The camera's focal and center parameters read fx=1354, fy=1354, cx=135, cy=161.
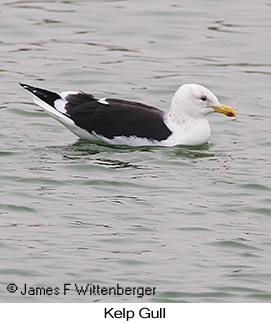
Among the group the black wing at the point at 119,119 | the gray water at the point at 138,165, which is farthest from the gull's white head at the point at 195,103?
the gray water at the point at 138,165

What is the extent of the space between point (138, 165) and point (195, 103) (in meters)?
1.29

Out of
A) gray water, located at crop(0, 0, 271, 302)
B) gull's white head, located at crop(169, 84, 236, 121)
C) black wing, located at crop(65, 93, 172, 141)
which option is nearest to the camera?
gray water, located at crop(0, 0, 271, 302)

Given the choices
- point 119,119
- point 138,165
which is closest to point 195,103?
point 119,119

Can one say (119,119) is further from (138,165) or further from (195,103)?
(195,103)

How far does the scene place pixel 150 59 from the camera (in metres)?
17.8

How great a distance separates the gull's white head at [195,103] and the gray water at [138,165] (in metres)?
0.37

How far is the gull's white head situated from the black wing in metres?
0.24

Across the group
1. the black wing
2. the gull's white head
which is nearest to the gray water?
the black wing

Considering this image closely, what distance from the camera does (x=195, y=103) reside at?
1403 cm

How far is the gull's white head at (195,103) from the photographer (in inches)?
551

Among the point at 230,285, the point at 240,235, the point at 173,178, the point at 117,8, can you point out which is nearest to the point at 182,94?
the point at 173,178

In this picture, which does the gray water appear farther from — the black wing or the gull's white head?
the gull's white head

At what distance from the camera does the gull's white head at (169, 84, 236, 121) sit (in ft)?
45.9

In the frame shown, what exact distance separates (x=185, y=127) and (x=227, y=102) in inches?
85.1
